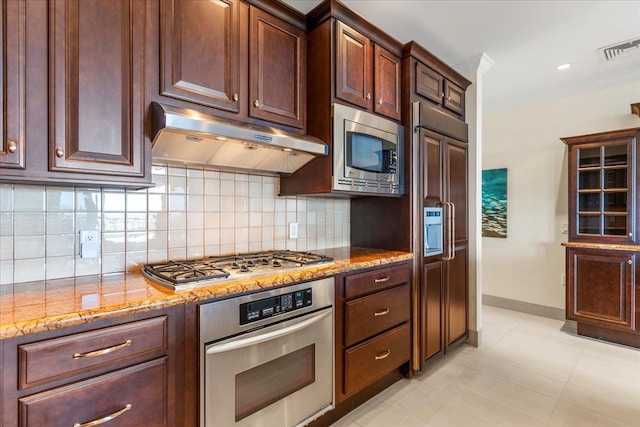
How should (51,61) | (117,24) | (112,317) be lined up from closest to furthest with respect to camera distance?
(112,317)
(51,61)
(117,24)

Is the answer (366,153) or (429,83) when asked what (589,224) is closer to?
(429,83)

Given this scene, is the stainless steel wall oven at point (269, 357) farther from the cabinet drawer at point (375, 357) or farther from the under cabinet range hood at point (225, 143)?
the under cabinet range hood at point (225, 143)

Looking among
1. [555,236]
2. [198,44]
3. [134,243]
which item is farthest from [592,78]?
[134,243]

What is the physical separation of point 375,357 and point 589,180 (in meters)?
2.93

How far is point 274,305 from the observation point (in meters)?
1.47

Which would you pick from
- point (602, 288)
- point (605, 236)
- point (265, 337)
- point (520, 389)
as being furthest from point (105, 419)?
point (605, 236)

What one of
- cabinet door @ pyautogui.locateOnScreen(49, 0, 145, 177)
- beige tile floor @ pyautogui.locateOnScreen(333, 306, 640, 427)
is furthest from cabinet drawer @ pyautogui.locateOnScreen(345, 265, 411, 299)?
cabinet door @ pyautogui.locateOnScreen(49, 0, 145, 177)

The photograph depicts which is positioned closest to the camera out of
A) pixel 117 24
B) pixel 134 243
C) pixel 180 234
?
pixel 117 24

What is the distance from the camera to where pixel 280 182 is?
229 centimetres

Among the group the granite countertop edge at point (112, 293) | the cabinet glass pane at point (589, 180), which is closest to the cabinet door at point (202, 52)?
the granite countertop edge at point (112, 293)

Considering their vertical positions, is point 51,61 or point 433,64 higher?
point 433,64

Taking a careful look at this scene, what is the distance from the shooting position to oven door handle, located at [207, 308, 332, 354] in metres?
1.30

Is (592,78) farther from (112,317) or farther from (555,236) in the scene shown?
(112,317)

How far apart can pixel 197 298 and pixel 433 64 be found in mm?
2435
